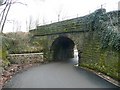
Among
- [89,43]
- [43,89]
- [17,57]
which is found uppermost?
[89,43]

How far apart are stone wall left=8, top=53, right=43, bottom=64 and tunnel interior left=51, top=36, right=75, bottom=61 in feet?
7.83

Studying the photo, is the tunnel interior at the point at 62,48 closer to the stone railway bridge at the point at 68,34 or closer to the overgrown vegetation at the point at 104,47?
the stone railway bridge at the point at 68,34

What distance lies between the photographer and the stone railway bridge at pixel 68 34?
54.1 ft

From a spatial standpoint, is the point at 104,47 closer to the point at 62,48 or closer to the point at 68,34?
the point at 68,34

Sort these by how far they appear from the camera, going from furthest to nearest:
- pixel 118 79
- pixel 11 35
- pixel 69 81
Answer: pixel 11 35
pixel 69 81
pixel 118 79

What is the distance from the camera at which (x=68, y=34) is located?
20.1 m

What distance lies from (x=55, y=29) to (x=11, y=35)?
8.09m

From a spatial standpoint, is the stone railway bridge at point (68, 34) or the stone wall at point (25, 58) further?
the stone wall at point (25, 58)

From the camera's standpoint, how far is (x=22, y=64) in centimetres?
2050

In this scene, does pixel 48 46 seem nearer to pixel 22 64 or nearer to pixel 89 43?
pixel 22 64

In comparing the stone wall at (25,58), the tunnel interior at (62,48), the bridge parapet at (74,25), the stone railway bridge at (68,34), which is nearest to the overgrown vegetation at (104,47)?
the stone railway bridge at (68,34)

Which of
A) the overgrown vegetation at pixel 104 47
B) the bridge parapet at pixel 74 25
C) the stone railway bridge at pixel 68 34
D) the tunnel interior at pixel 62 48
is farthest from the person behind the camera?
the tunnel interior at pixel 62 48

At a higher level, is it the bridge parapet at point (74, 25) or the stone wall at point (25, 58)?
the bridge parapet at point (74, 25)

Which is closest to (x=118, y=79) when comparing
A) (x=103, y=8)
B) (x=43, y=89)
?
(x=43, y=89)
